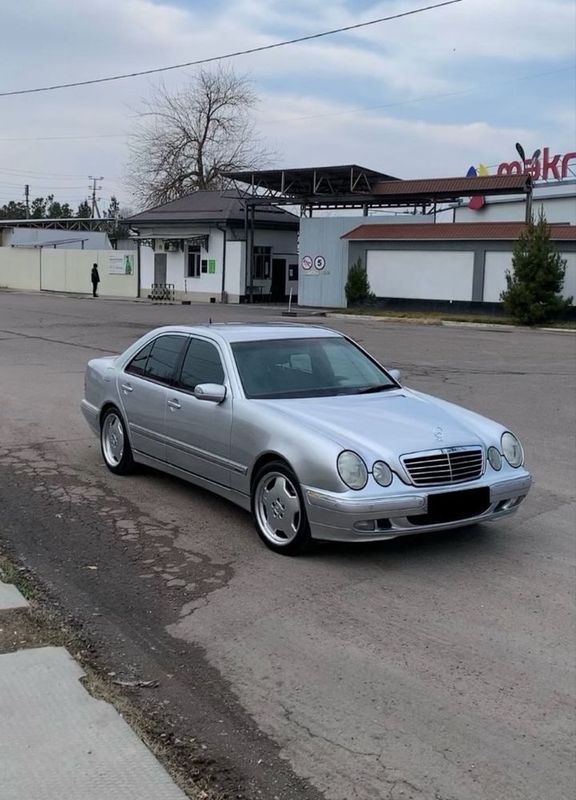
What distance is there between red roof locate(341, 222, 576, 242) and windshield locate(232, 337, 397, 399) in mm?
27974

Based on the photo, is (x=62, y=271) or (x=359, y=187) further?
(x=62, y=271)

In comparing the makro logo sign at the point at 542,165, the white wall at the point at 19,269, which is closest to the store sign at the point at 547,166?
the makro logo sign at the point at 542,165

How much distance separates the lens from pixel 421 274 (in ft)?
123

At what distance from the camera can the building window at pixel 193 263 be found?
48.2 m

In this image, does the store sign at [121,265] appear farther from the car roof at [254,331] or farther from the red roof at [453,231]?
the car roof at [254,331]

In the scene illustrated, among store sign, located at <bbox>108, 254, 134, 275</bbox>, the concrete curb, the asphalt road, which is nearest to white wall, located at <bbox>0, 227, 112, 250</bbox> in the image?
store sign, located at <bbox>108, 254, 134, 275</bbox>

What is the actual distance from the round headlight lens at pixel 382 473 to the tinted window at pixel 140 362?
294 centimetres

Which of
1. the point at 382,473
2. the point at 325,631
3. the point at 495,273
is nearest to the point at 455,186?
the point at 495,273

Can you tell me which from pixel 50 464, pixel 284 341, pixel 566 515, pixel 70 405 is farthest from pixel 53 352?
pixel 566 515

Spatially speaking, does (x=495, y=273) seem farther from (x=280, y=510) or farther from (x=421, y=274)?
(x=280, y=510)

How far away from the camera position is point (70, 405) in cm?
1180

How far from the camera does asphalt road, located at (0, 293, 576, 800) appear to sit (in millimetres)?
3469

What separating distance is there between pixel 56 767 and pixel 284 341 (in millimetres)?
4374

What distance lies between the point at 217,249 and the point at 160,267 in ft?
14.7
